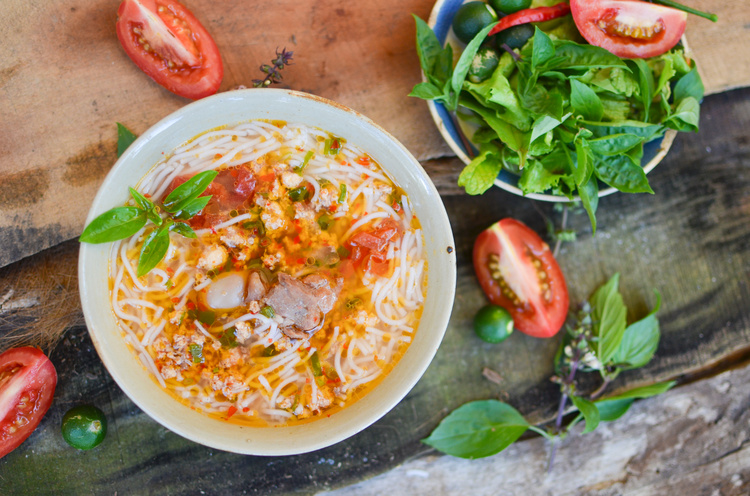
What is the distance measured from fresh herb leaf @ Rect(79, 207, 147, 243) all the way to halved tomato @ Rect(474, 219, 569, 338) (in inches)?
84.2

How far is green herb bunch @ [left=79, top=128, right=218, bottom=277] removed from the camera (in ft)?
8.56

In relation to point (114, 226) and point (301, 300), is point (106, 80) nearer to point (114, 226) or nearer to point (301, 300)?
point (114, 226)

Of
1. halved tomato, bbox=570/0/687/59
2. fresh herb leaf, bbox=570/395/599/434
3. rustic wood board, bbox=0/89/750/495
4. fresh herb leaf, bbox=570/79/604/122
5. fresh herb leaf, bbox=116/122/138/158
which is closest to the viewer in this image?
fresh herb leaf, bbox=570/79/604/122

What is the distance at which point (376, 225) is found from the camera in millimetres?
3055

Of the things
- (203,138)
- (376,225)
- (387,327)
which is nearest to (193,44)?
(203,138)

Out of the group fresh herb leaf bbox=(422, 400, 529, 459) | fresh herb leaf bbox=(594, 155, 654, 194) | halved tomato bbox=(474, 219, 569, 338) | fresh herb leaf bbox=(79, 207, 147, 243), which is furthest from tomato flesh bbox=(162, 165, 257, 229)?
fresh herb leaf bbox=(594, 155, 654, 194)

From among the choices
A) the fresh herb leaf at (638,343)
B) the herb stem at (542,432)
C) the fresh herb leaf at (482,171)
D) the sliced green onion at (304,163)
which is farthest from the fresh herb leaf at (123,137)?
the fresh herb leaf at (638,343)

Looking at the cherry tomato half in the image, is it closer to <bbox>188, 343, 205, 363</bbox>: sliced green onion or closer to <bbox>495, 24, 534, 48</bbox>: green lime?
<bbox>188, 343, 205, 363</bbox>: sliced green onion

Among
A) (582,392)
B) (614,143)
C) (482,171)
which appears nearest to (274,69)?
(482,171)

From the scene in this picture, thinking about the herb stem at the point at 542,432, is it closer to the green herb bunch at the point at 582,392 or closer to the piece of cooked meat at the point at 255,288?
the green herb bunch at the point at 582,392

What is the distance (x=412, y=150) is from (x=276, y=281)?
124cm

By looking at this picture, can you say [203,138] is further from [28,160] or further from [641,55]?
[641,55]

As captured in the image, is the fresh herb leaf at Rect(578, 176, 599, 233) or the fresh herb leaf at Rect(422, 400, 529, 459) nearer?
the fresh herb leaf at Rect(578, 176, 599, 233)

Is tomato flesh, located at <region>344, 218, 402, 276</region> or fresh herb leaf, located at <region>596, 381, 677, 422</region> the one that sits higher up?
tomato flesh, located at <region>344, 218, 402, 276</region>
